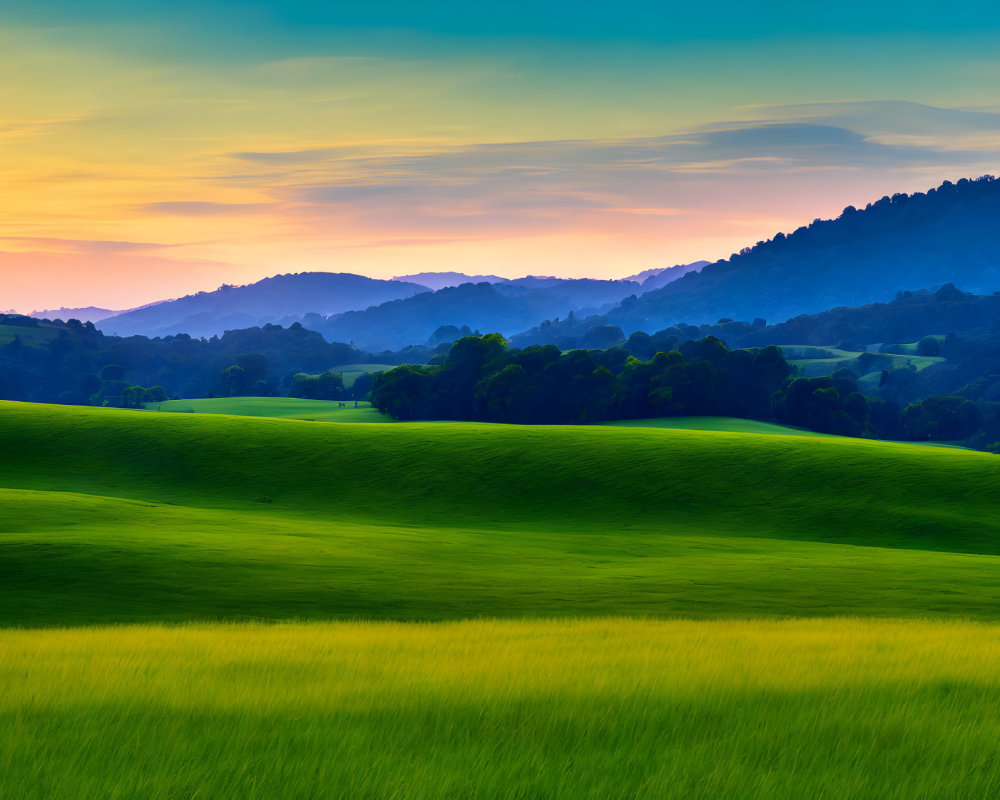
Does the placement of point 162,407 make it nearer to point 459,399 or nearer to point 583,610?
point 459,399

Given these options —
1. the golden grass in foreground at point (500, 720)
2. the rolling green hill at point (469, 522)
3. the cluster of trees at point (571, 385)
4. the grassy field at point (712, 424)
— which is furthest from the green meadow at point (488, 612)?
the cluster of trees at point (571, 385)

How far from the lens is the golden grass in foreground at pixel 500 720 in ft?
24.9

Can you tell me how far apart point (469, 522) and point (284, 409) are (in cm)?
12176

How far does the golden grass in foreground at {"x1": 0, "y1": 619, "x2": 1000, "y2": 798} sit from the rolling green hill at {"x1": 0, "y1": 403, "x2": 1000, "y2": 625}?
1404cm

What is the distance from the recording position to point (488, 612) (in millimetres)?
27891

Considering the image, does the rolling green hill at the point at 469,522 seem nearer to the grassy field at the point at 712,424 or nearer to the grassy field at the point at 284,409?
the grassy field at the point at 712,424

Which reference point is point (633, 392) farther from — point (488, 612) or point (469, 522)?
point (488, 612)

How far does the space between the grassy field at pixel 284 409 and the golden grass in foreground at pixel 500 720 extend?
4906 inches

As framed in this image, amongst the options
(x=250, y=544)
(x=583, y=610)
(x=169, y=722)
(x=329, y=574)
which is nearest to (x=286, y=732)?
(x=169, y=722)

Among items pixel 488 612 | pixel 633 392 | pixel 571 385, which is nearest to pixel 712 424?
pixel 633 392

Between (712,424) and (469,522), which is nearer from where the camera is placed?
(469,522)

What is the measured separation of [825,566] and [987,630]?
60.7 feet

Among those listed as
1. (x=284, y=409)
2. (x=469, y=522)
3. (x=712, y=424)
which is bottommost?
(x=469, y=522)

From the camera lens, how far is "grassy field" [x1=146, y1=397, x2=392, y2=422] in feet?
470
